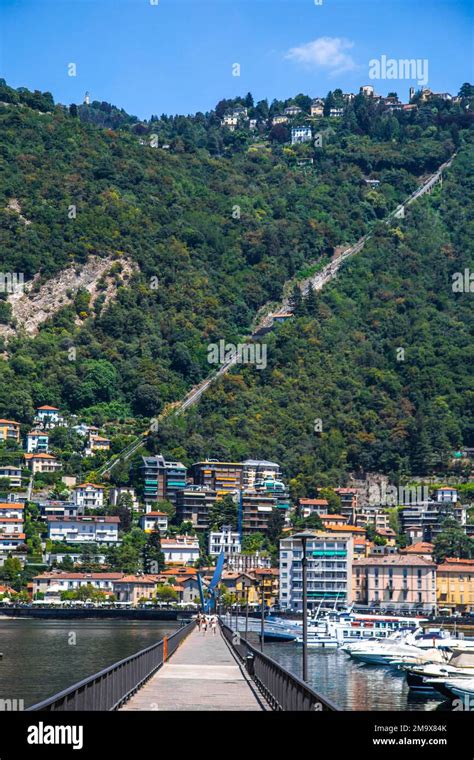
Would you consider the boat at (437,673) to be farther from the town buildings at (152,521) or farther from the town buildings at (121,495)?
the town buildings at (121,495)

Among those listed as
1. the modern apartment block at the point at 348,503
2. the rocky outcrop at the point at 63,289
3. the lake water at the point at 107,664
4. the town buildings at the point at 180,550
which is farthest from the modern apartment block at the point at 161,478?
the lake water at the point at 107,664

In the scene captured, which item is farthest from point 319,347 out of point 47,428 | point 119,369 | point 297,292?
point 47,428

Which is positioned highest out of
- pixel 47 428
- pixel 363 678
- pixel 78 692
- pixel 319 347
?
pixel 319 347

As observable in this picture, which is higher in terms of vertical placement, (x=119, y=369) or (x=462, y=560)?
(x=119, y=369)

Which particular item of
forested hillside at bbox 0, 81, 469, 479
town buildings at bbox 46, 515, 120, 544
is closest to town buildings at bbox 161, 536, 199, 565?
town buildings at bbox 46, 515, 120, 544

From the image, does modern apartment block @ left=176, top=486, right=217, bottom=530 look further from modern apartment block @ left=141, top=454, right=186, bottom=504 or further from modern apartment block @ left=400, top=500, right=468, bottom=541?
modern apartment block @ left=400, top=500, right=468, bottom=541

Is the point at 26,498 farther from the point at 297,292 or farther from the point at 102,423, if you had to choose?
the point at 297,292

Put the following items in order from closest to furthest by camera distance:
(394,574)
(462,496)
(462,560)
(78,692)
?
1. (78,692)
2. (394,574)
3. (462,560)
4. (462,496)
